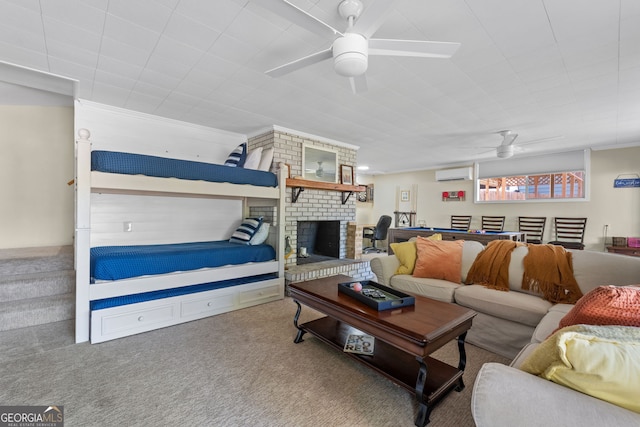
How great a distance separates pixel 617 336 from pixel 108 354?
2.92 metres

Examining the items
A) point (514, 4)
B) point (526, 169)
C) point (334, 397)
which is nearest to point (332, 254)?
point (334, 397)

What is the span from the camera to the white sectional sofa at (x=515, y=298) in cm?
209

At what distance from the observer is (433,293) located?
8.64ft

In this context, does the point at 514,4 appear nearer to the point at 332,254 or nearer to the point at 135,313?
the point at 135,313

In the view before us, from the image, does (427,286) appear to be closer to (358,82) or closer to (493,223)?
(358,82)

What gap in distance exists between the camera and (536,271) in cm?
240

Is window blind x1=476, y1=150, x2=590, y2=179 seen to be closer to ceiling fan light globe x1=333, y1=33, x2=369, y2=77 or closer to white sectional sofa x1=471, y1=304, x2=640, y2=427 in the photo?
ceiling fan light globe x1=333, y1=33, x2=369, y2=77

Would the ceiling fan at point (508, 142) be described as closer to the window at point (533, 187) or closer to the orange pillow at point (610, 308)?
the window at point (533, 187)

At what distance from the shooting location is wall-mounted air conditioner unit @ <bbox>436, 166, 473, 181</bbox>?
6.52 metres

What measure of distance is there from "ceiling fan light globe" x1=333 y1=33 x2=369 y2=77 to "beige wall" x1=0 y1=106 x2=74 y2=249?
3.93 meters

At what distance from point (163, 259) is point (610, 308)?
3053mm

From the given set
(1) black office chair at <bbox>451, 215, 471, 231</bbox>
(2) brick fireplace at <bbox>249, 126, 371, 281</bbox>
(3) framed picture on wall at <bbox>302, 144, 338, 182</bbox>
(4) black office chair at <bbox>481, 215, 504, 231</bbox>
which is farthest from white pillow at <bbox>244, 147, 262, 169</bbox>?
(4) black office chair at <bbox>481, 215, 504, 231</bbox>

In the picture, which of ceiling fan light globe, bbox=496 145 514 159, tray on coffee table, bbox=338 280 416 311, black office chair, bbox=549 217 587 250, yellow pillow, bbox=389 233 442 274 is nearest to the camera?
tray on coffee table, bbox=338 280 416 311

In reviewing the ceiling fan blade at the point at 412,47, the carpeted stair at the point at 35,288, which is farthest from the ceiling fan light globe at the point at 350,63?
the carpeted stair at the point at 35,288
